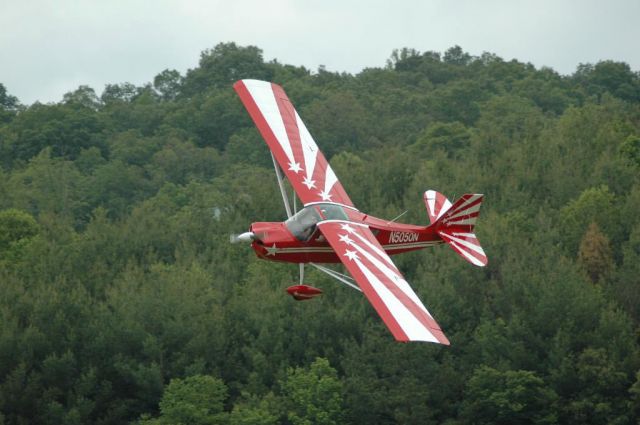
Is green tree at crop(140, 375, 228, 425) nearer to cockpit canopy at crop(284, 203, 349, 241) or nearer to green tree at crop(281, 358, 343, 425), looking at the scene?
green tree at crop(281, 358, 343, 425)

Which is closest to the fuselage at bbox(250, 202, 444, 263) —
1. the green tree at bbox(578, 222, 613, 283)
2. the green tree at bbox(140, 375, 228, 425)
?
the green tree at bbox(140, 375, 228, 425)

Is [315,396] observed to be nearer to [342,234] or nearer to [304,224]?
[304,224]

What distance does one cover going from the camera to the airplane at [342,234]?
1115 inches

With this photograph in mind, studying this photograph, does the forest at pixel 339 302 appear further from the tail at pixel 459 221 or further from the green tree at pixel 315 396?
the tail at pixel 459 221

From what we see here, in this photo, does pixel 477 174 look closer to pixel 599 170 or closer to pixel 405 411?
pixel 599 170

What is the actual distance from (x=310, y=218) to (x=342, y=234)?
38.1 inches

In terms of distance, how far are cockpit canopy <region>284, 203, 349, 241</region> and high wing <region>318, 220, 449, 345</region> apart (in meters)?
0.21

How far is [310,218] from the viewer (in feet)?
103

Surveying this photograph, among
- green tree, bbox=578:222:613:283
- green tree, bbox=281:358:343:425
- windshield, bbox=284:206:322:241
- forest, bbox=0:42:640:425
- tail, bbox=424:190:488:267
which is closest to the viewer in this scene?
windshield, bbox=284:206:322:241

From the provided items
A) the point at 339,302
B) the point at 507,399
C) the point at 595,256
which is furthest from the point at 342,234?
the point at 595,256

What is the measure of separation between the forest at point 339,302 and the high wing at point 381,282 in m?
27.7

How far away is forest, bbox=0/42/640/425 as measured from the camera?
198 feet

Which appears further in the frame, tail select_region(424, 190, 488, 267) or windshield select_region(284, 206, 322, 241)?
tail select_region(424, 190, 488, 267)

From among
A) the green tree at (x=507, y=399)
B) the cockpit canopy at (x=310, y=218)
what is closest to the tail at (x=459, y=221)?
the cockpit canopy at (x=310, y=218)
